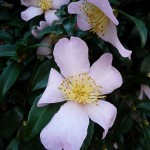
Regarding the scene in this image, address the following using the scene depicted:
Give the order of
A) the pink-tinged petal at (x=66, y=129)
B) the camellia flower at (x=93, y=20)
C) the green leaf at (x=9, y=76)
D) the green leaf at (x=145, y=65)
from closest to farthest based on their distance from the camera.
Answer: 1. the pink-tinged petal at (x=66, y=129)
2. the camellia flower at (x=93, y=20)
3. the green leaf at (x=9, y=76)
4. the green leaf at (x=145, y=65)

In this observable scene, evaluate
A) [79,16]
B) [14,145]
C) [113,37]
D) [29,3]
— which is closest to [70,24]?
[79,16]

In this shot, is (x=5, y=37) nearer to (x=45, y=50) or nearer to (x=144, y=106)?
(x=45, y=50)

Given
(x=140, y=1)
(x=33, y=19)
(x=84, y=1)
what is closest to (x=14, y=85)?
(x=33, y=19)

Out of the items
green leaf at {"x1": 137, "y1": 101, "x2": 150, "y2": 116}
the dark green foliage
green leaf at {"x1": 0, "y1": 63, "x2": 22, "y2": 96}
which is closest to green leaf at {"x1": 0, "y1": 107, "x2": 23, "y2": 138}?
the dark green foliage

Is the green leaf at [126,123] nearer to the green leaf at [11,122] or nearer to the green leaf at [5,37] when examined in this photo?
the green leaf at [11,122]

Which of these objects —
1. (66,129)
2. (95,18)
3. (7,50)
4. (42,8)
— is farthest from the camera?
(42,8)

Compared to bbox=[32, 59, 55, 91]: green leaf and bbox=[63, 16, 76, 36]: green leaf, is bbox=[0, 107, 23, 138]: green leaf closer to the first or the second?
bbox=[32, 59, 55, 91]: green leaf

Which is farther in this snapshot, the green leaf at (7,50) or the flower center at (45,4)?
the flower center at (45,4)

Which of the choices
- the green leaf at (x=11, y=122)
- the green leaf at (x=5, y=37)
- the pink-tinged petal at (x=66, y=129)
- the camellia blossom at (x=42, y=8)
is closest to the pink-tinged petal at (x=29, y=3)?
the camellia blossom at (x=42, y=8)
